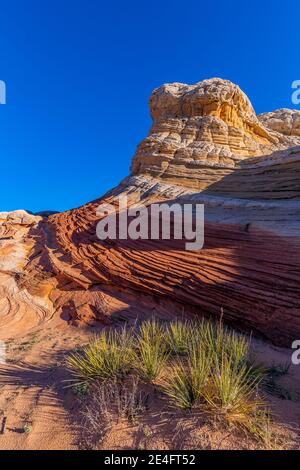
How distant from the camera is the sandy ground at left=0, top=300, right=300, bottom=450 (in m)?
2.95

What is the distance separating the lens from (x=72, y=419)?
3.49 m

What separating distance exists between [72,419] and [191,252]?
19.5ft

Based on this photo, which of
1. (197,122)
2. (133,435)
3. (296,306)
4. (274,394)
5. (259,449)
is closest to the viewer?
(259,449)

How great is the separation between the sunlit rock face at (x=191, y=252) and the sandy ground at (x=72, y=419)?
1.80m

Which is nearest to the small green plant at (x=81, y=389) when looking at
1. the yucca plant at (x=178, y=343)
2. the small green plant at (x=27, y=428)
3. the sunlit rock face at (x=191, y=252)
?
the small green plant at (x=27, y=428)

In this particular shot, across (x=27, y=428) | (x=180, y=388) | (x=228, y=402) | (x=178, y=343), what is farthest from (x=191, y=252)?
(x=27, y=428)

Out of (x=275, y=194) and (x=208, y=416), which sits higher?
(x=275, y=194)

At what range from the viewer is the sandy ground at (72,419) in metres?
2.95

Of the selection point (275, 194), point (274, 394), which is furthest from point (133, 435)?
point (275, 194)

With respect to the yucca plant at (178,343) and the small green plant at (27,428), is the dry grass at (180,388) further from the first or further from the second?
the small green plant at (27,428)

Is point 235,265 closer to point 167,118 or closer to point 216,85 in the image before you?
point 167,118

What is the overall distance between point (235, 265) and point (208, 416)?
479 centimetres

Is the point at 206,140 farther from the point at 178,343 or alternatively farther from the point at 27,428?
the point at 27,428

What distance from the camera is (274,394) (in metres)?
3.89
